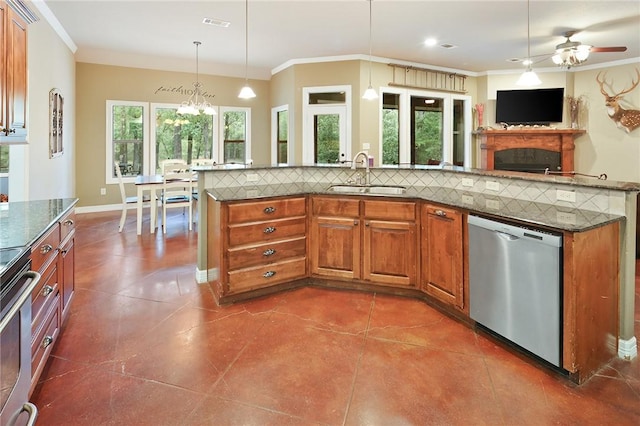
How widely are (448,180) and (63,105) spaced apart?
19.1 feet

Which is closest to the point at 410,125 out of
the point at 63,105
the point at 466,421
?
the point at 63,105

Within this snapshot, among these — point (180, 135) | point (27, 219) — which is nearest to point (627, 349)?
point (27, 219)

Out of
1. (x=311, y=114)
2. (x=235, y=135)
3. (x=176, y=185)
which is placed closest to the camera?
(x=176, y=185)

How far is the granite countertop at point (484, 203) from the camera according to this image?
2.17 metres

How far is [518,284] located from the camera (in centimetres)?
229

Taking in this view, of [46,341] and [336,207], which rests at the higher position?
[336,207]

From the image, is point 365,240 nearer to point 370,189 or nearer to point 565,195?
point 370,189

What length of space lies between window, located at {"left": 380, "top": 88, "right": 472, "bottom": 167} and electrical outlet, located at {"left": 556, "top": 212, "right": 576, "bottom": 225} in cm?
482

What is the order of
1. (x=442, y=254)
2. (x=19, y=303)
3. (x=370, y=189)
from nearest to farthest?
1. (x=19, y=303)
2. (x=442, y=254)
3. (x=370, y=189)

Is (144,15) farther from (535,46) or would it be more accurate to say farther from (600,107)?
(600,107)

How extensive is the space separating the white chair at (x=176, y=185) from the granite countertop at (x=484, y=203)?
2474 mm

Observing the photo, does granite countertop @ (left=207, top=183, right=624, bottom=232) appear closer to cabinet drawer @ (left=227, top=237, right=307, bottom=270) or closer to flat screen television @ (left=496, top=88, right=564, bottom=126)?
cabinet drawer @ (left=227, top=237, right=307, bottom=270)

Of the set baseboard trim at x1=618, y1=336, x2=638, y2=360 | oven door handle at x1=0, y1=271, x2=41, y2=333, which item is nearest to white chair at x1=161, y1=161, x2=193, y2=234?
oven door handle at x1=0, y1=271, x2=41, y2=333

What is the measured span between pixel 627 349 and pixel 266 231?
2.59m
